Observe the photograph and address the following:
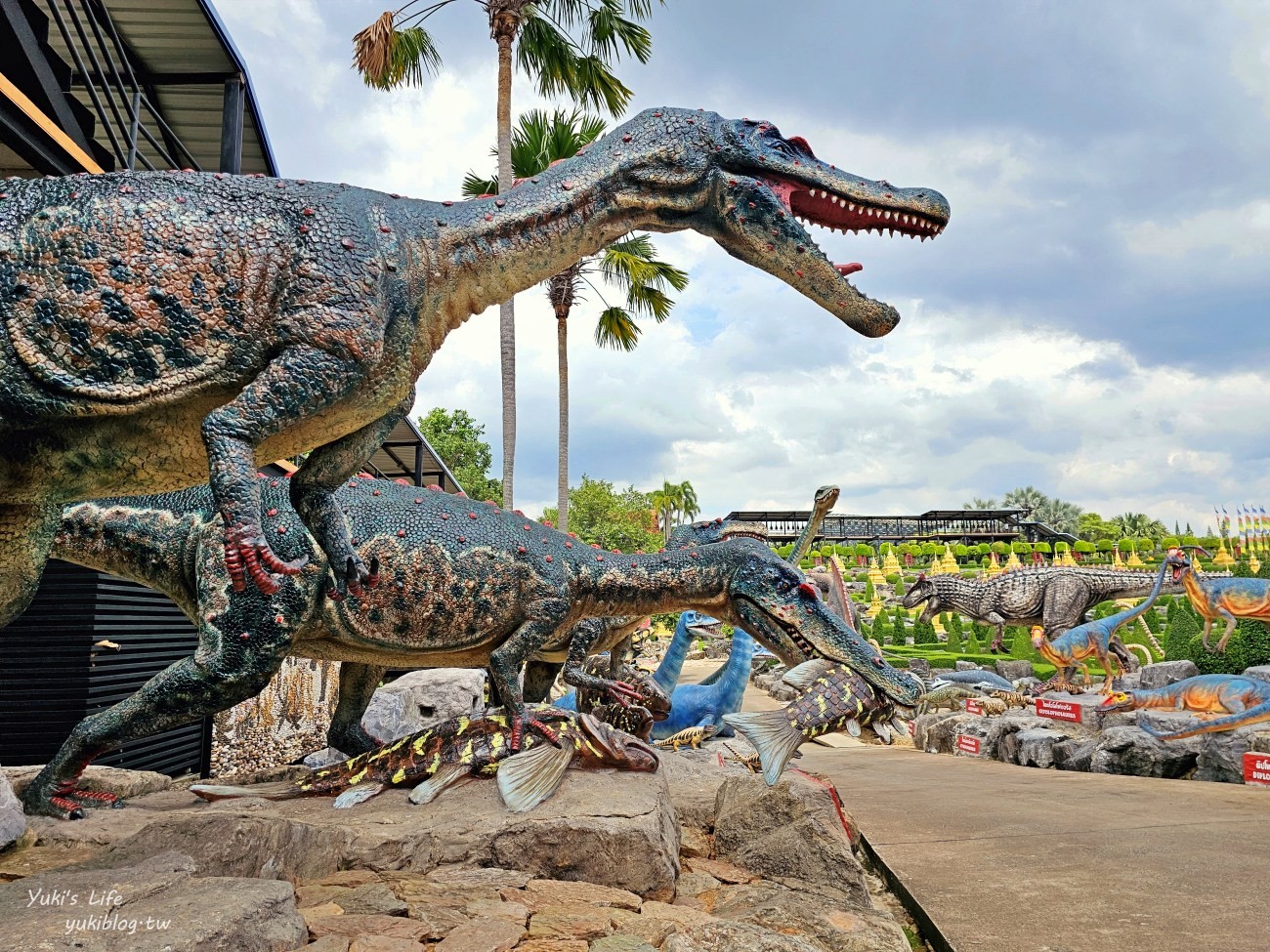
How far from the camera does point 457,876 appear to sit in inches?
110

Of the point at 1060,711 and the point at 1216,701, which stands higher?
the point at 1216,701

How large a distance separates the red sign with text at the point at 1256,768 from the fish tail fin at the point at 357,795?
5.87 meters

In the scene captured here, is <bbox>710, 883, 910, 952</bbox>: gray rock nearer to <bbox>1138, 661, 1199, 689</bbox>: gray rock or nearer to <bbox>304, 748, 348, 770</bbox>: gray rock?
<bbox>304, 748, 348, 770</bbox>: gray rock

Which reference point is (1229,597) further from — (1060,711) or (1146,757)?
(1146,757)

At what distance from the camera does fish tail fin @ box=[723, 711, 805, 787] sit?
3.46 metres

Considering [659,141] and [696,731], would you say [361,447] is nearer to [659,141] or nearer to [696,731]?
[659,141]

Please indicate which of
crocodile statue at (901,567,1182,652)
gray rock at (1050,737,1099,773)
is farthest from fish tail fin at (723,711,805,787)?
crocodile statue at (901,567,1182,652)

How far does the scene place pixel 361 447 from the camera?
219 cm

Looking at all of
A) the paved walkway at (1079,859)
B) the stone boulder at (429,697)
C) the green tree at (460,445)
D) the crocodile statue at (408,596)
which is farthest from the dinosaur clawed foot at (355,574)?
the green tree at (460,445)

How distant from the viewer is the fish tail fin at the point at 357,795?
346 cm

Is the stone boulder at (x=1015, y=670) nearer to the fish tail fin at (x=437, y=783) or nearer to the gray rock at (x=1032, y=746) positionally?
the gray rock at (x=1032, y=746)

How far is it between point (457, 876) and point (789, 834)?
1.41 m

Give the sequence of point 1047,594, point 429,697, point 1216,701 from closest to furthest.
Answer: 1. point 1216,701
2. point 429,697
3. point 1047,594

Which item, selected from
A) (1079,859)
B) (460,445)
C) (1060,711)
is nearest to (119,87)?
(1079,859)
